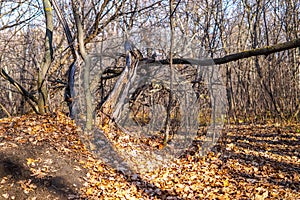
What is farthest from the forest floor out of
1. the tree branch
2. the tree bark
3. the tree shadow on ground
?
the tree branch

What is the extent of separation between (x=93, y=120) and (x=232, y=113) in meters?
8.16

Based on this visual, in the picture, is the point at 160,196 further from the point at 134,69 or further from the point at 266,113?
the point at 266,113

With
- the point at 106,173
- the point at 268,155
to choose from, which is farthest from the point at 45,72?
the point at 268,155

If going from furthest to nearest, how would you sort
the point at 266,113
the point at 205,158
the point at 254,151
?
the point at 266,113, the point at 254,151, the point at 205,158

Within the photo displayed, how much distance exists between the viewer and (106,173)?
524 cm

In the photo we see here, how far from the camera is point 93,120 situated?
6.39 m

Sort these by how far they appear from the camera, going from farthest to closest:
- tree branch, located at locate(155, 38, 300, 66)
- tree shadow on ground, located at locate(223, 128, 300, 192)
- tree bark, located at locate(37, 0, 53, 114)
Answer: tree bark, located at locate(37, 0, 53, 114) < tree shadow on ground, located at locate(223, 128, 300, 192) < tree branch, located at locate(155, 38, 300, 66)

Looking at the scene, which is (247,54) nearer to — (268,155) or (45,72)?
(268,155)

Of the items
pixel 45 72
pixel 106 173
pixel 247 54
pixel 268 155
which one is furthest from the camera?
pixel 45 72

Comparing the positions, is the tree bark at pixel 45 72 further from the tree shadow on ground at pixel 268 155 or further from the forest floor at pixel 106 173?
the tree shadow on ground at pixel 268 155

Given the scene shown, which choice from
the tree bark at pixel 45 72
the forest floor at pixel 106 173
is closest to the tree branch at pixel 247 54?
the forest floor at pixel 106 173

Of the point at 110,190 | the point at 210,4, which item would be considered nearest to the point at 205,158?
the point at 110,190

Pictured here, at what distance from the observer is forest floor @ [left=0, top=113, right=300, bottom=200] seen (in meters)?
4.40

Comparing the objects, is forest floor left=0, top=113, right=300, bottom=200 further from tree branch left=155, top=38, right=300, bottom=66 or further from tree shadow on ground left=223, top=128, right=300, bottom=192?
tree branch left=155, top=38, right=300, bottom=66
